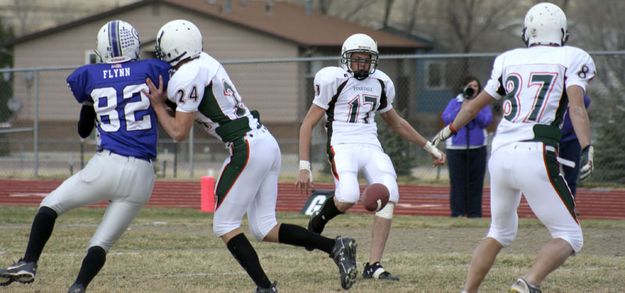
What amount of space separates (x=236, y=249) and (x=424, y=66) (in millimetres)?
22817

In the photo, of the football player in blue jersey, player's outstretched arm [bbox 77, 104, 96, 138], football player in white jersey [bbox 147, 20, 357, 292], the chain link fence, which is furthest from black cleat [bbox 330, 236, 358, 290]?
the chain link fence

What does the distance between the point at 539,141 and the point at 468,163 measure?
6.80m

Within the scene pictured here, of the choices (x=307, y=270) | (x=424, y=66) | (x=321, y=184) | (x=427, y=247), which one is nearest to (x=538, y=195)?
(x=307, y=270)

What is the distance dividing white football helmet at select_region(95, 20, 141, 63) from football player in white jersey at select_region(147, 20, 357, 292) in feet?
0.61

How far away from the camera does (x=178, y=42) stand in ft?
21.6

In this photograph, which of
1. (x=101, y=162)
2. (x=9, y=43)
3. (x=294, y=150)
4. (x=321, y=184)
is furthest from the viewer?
(x=9, y=43)

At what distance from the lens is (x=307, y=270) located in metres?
8.17

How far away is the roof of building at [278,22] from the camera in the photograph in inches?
1096

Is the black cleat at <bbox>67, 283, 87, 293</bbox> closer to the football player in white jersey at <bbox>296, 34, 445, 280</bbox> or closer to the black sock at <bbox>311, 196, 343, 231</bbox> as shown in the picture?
the football player in white jersey at <bbox>296, 34, 445, 280</bbox>

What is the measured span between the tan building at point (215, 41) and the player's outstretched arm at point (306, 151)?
41.1ft

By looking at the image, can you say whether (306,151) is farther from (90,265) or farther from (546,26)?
(546,26)

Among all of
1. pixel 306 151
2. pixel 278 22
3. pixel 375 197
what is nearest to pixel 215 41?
pixel 278 22

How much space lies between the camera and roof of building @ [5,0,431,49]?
27844mm

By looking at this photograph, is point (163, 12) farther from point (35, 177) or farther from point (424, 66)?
point (35, 177)
